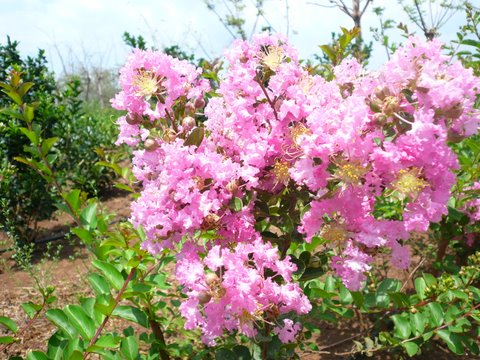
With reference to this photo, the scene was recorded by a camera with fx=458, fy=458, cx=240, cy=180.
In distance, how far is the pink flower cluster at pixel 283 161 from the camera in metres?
0.99

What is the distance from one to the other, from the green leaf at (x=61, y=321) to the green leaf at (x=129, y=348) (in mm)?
139

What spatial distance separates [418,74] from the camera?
39.6 inches

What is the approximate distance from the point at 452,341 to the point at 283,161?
32.0 inches

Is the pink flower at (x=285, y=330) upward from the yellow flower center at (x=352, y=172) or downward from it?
downward

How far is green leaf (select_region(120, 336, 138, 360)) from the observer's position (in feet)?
4.28

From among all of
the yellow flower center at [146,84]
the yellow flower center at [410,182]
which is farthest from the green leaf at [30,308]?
the yellow flower center at [410,182]

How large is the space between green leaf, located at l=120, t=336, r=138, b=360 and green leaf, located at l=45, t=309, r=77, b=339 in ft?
0.46

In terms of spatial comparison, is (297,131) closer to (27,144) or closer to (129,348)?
(129,348)

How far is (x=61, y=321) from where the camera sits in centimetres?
128

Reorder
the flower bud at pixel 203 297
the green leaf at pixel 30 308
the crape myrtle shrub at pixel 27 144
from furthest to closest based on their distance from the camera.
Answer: the crape myrtle shrub at pixel 27 144
the green leaf at pixel 30 308
the flower bud at pixel 203 297

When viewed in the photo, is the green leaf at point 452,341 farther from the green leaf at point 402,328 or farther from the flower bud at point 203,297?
the flower bud at point 203,297

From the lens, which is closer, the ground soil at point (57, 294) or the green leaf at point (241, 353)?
the green leaf at point (241, 353)

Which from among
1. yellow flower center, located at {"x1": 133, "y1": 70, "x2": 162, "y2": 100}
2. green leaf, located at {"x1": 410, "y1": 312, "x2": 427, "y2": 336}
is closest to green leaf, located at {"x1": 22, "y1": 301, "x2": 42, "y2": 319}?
yellow flower center, located at {"x1": 133, "y1": 70, "x2": 162, "y2": 100}

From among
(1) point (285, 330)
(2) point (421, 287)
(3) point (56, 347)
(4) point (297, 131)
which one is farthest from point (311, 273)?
(3) point (56, 347)
